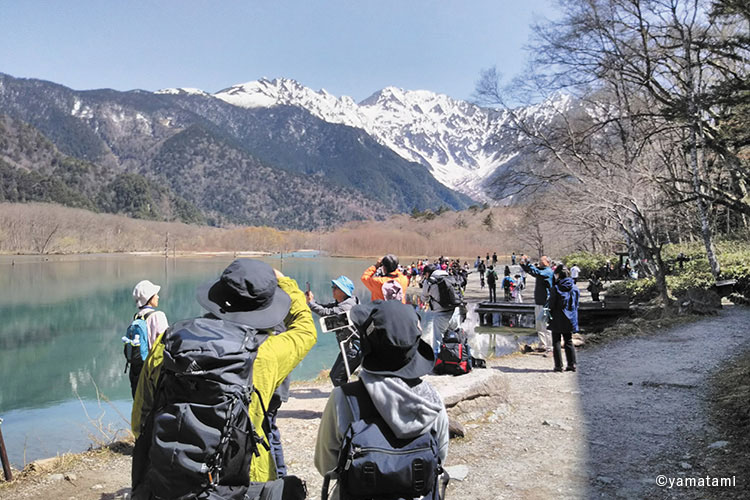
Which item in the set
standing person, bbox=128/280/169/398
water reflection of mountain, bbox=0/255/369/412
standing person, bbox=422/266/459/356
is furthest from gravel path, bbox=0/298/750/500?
water reflection of mountain, bbox=0/255/369/412

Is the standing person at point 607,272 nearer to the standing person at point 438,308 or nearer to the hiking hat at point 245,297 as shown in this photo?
the standing person at point 438,308

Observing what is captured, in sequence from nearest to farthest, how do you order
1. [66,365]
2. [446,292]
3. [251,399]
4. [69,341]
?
[251,399] < [446,292] < [66,365] < [69,341]

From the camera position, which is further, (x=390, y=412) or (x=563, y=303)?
(x=563, y=303)

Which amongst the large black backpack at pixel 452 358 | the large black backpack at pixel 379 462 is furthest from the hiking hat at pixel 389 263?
the large black backpack at pixel 379 462

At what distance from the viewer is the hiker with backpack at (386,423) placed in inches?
78.2

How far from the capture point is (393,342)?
2066 mm

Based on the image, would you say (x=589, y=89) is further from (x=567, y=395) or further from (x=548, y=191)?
(x=567, y=395)

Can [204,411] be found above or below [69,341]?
above

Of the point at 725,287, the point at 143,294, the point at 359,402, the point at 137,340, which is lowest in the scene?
the point at 725,287

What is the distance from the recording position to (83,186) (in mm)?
160875

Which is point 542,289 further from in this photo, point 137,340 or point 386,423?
point 386,423

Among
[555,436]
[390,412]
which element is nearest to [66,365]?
[555,436]

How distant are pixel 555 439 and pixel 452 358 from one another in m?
1.75

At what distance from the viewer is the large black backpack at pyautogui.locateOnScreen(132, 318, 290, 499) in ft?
6.30
